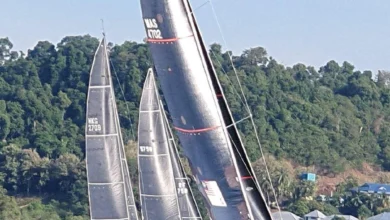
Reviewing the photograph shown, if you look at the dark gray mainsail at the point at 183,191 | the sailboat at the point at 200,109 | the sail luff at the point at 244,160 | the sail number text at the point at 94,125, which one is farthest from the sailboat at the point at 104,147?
the sail luff at the point at 244,160

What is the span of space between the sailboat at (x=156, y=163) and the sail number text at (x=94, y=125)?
3.79 ft

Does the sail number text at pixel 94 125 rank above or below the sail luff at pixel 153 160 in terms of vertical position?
above

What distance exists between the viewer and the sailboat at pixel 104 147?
32.4 meters

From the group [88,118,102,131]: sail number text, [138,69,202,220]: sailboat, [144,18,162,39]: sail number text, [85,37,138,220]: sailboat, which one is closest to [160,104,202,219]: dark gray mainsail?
[138,69,202,220]: sailboat

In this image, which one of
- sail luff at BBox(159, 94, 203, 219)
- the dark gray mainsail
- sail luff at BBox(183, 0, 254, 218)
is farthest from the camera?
the dark gray mainsail

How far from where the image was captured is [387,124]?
91.9 metres

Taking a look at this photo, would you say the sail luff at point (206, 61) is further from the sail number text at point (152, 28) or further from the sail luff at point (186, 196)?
the sail luff at point (186, 196)

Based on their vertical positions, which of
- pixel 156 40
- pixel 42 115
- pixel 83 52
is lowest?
pixel 156 40

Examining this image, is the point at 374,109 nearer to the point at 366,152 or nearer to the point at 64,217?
the point at 366,152

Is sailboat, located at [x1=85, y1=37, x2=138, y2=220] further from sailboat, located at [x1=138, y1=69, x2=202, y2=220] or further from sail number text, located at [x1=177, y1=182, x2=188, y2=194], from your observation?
sail number text, located at [x1=177, y1=182, x2=188, y2=194]

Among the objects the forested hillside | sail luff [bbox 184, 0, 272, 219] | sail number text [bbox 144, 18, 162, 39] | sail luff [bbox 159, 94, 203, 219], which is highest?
the forested hillside

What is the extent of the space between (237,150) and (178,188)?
12.3 metres

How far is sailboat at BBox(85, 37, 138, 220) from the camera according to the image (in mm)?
32438

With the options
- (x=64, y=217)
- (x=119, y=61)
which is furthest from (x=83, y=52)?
(x=64, y=217)
